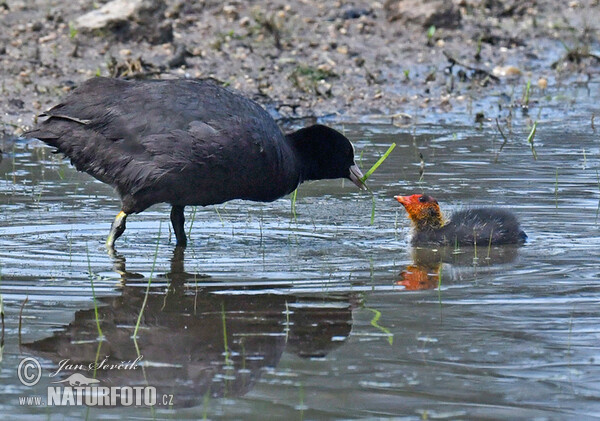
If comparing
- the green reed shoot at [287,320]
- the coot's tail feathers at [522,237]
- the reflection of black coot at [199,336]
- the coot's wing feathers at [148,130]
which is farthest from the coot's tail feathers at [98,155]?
the coot's tail feathers at [522,237]

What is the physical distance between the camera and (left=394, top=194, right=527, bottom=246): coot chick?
23.1 ft

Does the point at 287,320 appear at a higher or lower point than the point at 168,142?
lower

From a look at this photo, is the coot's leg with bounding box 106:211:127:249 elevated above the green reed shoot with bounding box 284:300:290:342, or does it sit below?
above

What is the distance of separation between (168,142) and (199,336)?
6.78 feet

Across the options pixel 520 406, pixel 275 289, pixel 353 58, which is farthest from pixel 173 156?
pixel 353 58

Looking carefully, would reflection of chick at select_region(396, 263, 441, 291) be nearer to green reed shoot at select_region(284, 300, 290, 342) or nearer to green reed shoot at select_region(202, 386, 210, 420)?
green reed shoot at select_region(284, 300, 290, 342)

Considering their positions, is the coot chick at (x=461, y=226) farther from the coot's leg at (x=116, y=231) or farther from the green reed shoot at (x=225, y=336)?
the green reed shoot at (x=225, y=336)

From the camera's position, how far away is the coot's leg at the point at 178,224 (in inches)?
A: 277

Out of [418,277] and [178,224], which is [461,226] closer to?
[418,277]

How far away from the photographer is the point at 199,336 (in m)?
4.86

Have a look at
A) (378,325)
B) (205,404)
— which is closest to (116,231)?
(378,325)

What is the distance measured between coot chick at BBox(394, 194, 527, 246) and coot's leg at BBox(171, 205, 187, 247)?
145 centimetres

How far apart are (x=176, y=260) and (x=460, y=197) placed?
2.74m

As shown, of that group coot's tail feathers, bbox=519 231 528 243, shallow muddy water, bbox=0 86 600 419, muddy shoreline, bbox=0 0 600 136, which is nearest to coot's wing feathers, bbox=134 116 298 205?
shallow muddy water, bbox=0 86 600 419
